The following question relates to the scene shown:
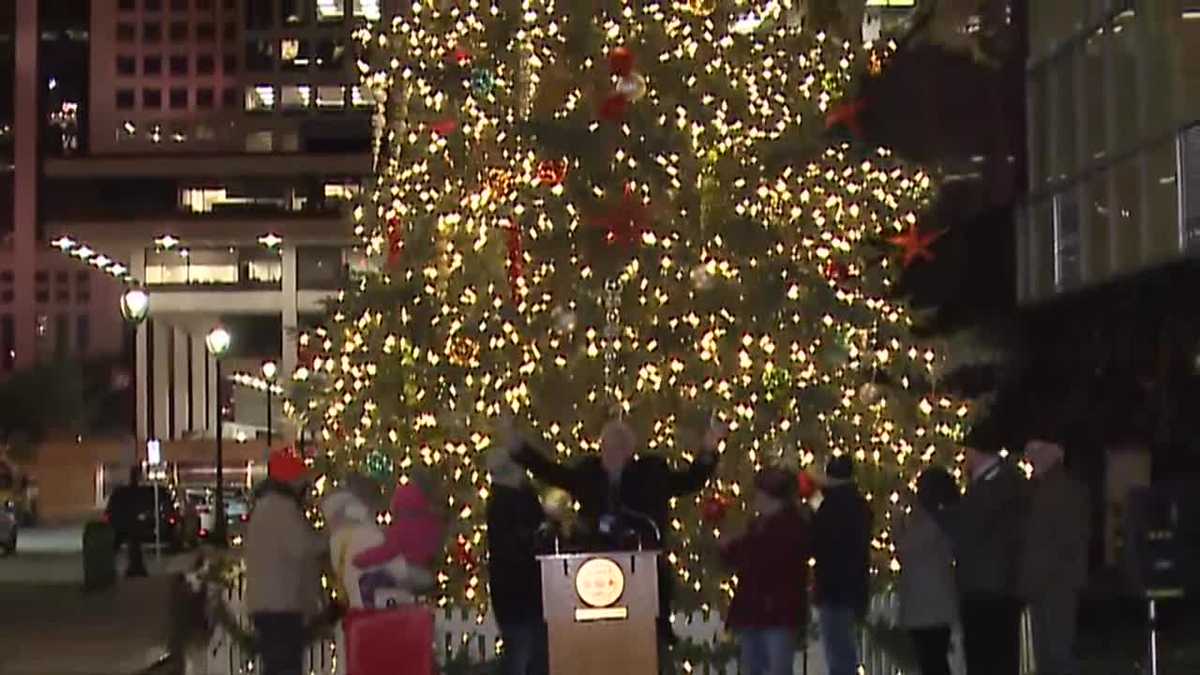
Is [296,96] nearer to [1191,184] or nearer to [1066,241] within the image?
[1066,241]

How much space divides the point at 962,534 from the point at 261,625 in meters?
4.43

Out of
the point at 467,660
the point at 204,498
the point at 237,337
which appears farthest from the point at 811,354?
the point at 237,337

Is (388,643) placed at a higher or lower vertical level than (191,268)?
lower

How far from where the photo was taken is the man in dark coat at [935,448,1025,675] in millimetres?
13805

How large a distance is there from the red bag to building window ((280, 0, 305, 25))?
416ft

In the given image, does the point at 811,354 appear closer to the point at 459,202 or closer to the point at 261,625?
the point at 459,202

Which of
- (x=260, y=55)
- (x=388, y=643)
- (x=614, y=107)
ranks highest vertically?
(x=260, y=55)

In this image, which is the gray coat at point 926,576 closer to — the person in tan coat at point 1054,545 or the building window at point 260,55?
the person in tan coat at point 1054,545

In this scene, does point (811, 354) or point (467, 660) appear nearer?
point (467, 660)

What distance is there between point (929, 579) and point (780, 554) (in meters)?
0.96

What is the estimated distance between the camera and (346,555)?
1352cm

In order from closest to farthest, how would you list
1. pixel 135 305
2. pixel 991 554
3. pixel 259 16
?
pixel 991 554
pixel 135 305
pixel 259 16

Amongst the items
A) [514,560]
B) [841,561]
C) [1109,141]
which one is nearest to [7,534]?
[1109,141]

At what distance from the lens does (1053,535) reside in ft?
45.3
